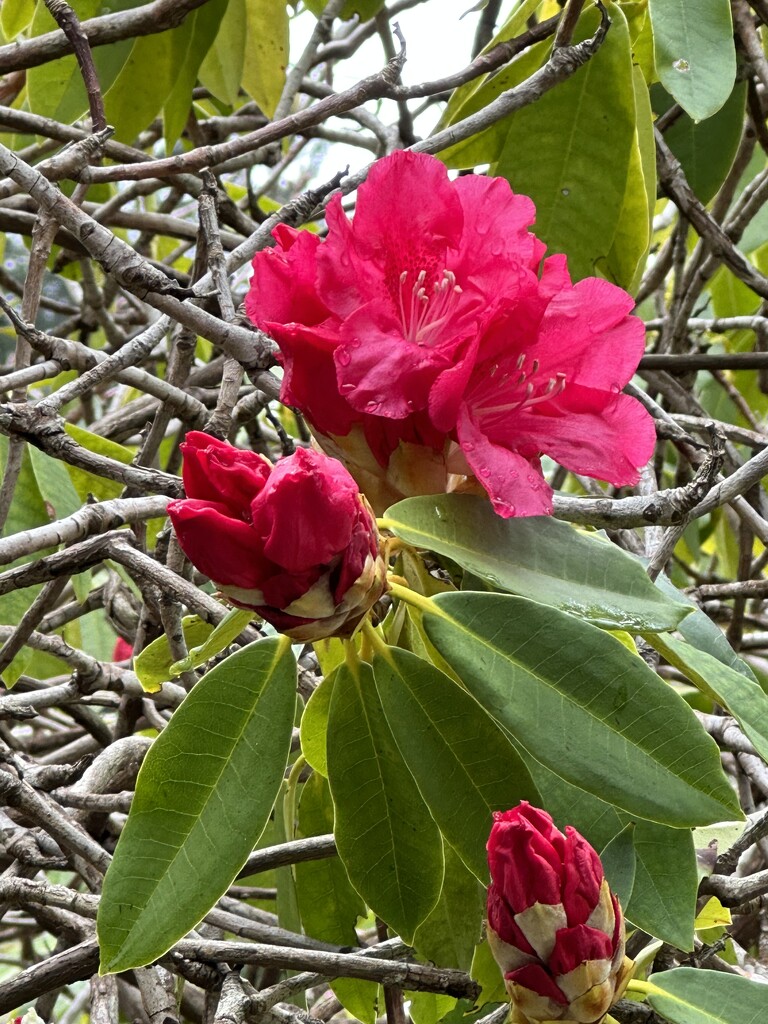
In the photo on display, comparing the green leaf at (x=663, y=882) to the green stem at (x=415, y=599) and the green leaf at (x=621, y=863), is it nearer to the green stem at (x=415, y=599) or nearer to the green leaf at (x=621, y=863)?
the green leaf at (x=621, y=863)

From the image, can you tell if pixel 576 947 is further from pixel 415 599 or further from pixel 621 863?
pixel 415 599

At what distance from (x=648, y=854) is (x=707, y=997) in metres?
0.10

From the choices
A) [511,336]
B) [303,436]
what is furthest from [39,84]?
[511,336]

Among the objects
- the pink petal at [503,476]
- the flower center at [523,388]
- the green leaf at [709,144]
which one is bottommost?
the pink petal at [503,476]

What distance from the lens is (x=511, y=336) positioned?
74 centimetres

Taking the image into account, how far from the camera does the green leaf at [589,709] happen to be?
630 millimetres

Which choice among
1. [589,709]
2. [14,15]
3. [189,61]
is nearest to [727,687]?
[589,709]

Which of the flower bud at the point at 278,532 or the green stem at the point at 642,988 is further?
the green stem at the point at 642,988

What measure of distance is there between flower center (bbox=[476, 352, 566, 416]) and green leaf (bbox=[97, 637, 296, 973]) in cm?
22

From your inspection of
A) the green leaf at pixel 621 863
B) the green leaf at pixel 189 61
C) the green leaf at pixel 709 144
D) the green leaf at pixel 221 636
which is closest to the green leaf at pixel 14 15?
the green leaf at pixel 189 61

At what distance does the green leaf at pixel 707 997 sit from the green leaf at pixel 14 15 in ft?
4.76

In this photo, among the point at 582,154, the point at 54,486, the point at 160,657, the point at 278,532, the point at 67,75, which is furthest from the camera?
the point at 67,75

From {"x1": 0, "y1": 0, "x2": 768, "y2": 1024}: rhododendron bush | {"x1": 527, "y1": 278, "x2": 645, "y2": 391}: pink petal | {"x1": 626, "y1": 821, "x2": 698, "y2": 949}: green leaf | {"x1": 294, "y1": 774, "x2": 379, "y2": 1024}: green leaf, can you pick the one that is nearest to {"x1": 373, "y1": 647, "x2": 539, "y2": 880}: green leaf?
{"x1": 0, "y1": 0, "x2": 768, "y2": 1024}: rhododendron bush

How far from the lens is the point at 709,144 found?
1.56 metres
